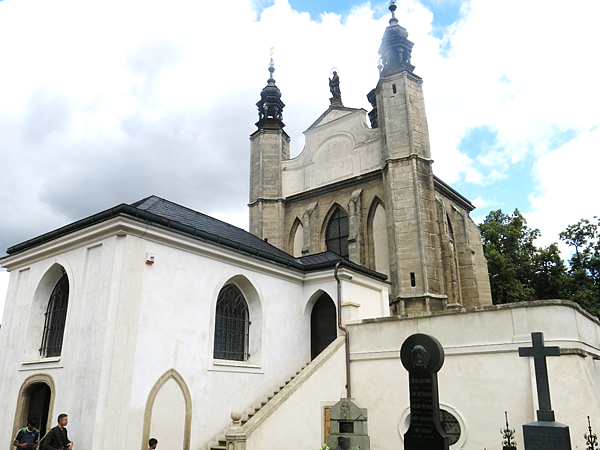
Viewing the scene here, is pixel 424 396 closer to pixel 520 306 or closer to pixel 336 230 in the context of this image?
pixel 520 306

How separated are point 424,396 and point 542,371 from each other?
91.4 inches

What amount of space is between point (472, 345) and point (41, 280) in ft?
36.4

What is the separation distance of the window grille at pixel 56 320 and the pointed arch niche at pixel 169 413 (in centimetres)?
332

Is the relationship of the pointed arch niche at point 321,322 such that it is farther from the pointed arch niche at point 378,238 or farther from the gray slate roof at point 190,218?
the pointed arch niche at point 378,238

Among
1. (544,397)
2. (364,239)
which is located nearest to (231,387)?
(544,397)

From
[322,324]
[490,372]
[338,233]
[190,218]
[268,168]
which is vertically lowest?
[490,372]

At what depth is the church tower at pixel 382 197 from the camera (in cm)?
2044

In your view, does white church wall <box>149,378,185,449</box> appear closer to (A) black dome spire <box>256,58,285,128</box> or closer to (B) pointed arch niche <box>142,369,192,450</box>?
(B) pointed arch niche <box>142,369,192,450</box>

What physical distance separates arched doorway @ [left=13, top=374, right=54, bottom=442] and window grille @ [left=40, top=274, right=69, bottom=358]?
793 millimetres

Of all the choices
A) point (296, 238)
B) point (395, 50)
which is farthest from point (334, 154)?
point (395, 50)

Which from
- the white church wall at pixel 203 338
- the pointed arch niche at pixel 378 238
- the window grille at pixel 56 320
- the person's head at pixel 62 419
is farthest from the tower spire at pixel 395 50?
the person's head at pixel 62 419

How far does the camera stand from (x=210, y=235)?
1249cm

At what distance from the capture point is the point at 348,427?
9281 mm

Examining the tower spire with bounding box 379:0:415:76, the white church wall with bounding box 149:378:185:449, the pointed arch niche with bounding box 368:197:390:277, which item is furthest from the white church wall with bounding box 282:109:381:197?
the white church wall with bounding box 149:378:185:449
